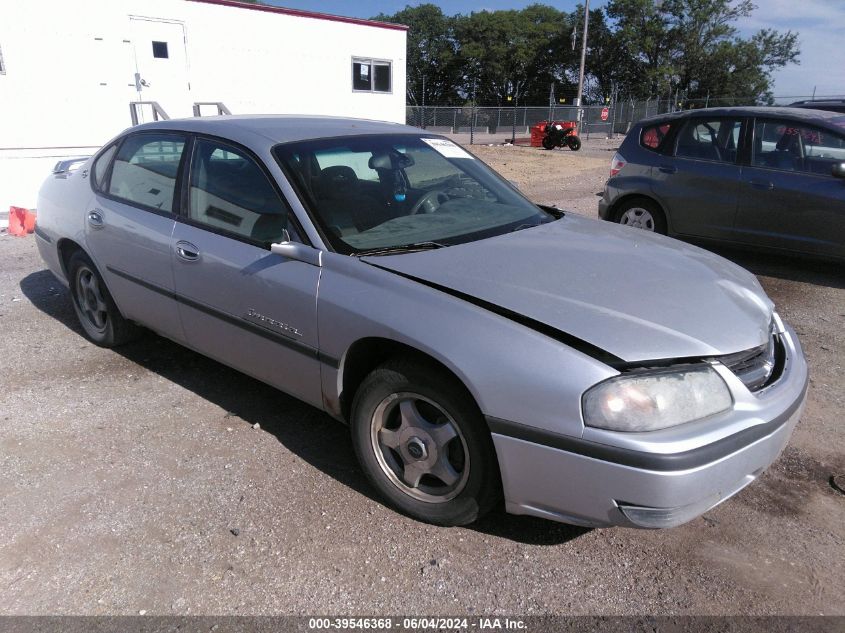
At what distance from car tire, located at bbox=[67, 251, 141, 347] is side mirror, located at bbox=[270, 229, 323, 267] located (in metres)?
1.93

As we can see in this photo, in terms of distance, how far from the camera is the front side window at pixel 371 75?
16.4 metres

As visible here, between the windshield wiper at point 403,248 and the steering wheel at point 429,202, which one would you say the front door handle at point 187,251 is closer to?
the windshield wiper at point 403,248

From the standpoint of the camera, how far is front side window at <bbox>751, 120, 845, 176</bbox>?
610 cm

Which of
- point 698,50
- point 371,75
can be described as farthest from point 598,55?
point 371,75

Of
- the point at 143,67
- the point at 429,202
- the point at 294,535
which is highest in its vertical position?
the point at 143,67

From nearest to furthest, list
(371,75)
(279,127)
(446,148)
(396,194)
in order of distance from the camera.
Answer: (396,194), (279,127), (446,148), (371,75)

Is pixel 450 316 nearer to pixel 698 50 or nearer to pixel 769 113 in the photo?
pixel 769 113

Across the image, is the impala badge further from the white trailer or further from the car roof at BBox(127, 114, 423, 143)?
the white trailer

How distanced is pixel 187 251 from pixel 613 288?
2184 millimetres

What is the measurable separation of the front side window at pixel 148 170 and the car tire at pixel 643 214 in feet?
16.3

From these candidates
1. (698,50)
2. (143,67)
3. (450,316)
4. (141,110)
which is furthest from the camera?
(698,50)

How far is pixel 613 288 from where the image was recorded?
105 inches

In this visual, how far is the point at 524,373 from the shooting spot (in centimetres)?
229

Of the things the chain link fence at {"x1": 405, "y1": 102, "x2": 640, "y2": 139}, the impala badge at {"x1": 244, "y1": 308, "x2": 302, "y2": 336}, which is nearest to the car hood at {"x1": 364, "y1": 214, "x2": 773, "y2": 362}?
the impala badge at {"x1": 244, "y1": 308, "x2": 302, "y2": 336}
